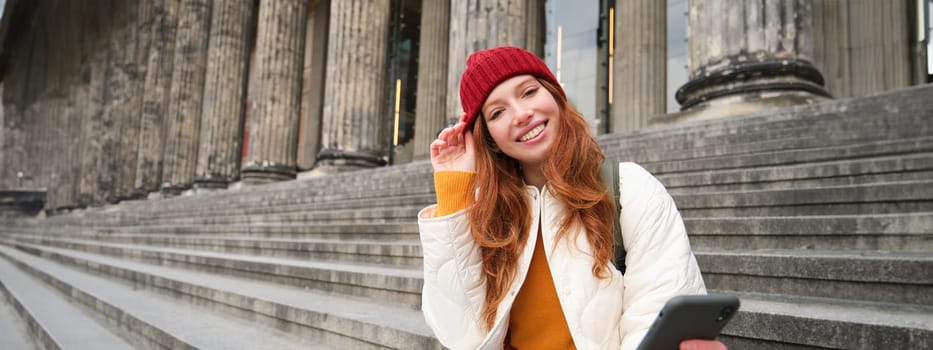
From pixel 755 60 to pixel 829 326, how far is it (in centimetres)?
486

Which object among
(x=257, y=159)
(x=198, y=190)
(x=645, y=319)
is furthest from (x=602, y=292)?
(x=198, y=190)

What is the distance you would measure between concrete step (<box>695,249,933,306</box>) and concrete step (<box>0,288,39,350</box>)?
16.2ft

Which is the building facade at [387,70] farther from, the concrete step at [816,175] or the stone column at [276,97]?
the concrete step at [816,175]

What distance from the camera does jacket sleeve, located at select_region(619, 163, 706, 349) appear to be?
3.76ft

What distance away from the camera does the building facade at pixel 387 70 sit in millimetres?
6297

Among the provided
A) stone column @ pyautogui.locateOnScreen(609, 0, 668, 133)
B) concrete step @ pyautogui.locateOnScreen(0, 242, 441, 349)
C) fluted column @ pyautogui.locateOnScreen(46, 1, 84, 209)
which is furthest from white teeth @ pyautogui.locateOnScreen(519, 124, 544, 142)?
fluted column @ pyautogui.locateOnScreen(46, 1, 84, 209)

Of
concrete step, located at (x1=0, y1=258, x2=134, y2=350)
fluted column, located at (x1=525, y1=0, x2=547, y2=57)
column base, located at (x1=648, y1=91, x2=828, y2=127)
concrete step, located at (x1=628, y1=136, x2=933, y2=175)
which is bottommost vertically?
concrete step, located at (x1=0, y1=258, x2=134, y2=350)

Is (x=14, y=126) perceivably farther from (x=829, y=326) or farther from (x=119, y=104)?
(x=829, y=326)

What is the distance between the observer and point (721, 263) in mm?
2645

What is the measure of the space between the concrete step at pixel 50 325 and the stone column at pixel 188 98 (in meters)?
13.1

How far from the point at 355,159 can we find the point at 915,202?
10965 millimetres

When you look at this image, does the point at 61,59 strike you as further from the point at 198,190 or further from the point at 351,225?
the point at 351,225

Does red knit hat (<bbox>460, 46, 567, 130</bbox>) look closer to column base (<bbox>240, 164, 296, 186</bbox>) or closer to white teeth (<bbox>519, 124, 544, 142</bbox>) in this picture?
white teeth (<bbox>519, 124, 544, 142</bbox>)

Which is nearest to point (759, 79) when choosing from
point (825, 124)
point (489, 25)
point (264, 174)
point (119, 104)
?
point (825, 124)
